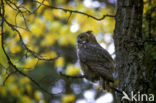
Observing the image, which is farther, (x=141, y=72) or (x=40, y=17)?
(x=40, y=17)

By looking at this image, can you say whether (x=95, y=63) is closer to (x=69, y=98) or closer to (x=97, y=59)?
(x=97, y=59)

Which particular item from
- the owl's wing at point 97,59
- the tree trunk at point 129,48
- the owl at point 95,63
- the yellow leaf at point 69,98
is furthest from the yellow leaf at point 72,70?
the tree trunk at point 129,48

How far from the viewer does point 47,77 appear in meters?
4.14

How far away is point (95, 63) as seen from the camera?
483 centimetres

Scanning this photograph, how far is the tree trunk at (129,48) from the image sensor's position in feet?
12.0

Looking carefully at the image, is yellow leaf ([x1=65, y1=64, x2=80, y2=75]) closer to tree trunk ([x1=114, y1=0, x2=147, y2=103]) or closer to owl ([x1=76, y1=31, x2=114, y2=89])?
owl ([x1=76, y1=31, x2=114, y2=89])

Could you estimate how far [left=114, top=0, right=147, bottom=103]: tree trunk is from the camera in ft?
12.0

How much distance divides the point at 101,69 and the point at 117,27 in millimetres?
935

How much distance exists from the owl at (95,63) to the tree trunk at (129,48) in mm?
671

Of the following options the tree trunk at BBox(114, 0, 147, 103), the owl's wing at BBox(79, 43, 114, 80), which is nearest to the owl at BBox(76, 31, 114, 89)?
the owl's wing at BBox(79, 43, 114, 80)

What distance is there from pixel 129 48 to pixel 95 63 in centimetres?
113

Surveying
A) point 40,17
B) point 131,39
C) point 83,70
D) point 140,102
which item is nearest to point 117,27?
point 131,39

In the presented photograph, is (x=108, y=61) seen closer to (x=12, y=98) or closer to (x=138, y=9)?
(x=138, y=9)

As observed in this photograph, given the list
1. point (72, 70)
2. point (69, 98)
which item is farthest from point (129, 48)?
point (69, 98)
